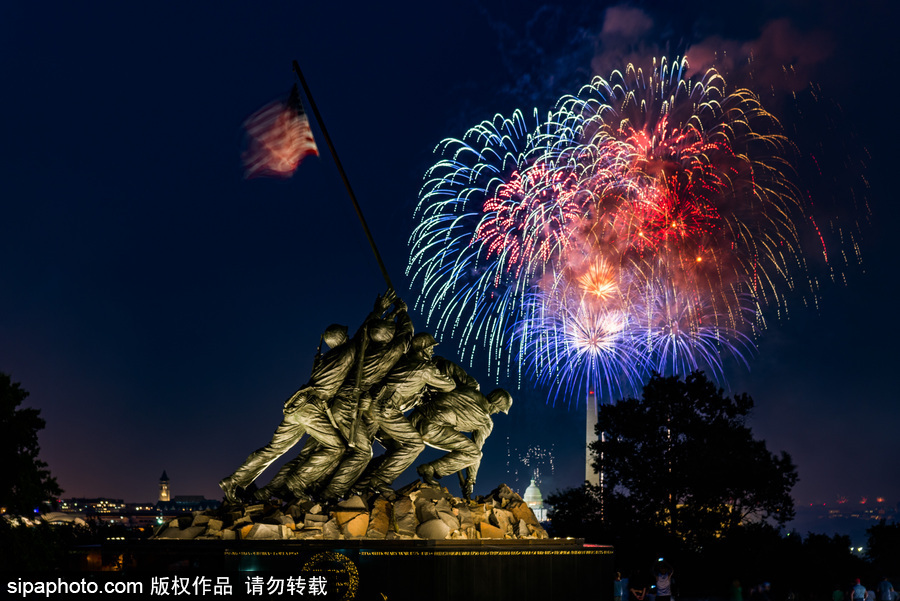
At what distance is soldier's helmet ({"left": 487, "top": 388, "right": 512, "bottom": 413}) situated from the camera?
18297 mm

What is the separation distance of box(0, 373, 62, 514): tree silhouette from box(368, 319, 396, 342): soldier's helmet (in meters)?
14.9

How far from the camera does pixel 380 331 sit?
1745 centimetres

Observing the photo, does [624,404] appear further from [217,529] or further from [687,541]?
[217,529]

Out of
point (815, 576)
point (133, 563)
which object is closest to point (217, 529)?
point (133, 563)

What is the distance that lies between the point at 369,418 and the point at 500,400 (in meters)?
2.72

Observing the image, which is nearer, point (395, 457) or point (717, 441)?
point (395, 457)

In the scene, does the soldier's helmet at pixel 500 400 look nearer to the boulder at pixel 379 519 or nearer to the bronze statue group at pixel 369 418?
the bronze statue group at pixel 369 418

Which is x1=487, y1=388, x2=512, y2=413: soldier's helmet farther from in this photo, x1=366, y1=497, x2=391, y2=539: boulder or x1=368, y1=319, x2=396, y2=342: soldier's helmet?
x1=366, y1=497, x2=391, y2=539: boulder

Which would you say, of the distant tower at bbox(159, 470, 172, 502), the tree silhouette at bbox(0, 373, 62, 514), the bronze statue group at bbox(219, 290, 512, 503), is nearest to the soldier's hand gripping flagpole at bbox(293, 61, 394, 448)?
the bronze statue group at bbox(219, 290, 512, 503)

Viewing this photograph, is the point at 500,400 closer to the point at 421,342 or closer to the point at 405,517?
the point at 421,342

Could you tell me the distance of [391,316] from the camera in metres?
17.9

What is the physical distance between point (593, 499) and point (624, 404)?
392cm

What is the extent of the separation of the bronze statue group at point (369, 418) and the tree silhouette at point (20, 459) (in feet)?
40.4

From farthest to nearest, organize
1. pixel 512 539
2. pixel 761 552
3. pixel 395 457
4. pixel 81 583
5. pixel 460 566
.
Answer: pixel 761 552, pixel 395 457, pixel 512 539, pixel 460 566, pixel 81 583
